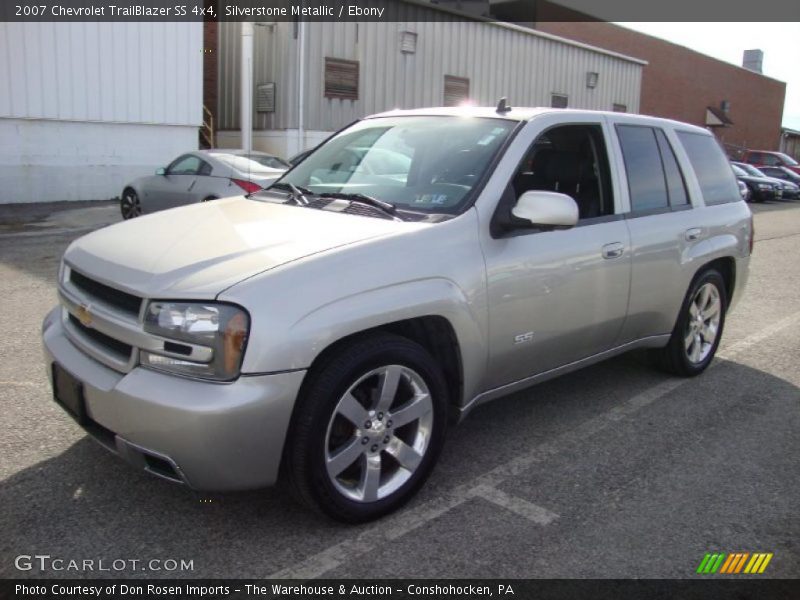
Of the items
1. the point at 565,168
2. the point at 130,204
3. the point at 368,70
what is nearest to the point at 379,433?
the point at 565,168

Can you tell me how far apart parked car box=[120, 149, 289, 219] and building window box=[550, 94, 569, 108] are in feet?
49.8

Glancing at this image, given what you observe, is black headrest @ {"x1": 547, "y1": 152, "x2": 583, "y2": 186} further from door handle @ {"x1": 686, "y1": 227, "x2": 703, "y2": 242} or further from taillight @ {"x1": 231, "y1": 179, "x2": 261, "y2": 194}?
taillight @ {"x1": 231, "y1": 179, "x2": 261, "y2": 194}

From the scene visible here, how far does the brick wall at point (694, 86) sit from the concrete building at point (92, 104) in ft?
68.6

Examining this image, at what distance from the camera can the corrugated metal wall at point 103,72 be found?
46.1ft

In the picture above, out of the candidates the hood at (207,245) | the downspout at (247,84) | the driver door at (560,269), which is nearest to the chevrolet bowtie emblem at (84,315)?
Result: the hood at (207,245)

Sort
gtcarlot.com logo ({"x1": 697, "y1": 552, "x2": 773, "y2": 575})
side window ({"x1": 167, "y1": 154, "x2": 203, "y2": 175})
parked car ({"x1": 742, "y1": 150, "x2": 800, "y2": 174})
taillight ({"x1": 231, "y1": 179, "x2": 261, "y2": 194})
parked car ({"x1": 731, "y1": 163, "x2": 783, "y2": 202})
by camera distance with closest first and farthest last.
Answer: gtcarlot.com logo ({"x1": 697, "y1": 552, "x2": 773, "y2": 575}), taillight ({"x1": 231, "y1": 179, "x2": 261, "y2": 194}), side window ({"x1": 167, "y1": 154, "x2": 203, "y2": 175}), parked car ({"x1": 731, "y1": 163, "x2": 783, "y2": 202}), parked car ({"x1": 742, "y1": 150, "x2": 800, "y2": 174})

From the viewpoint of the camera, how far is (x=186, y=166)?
11016mm

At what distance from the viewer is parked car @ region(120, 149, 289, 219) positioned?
10164 mm

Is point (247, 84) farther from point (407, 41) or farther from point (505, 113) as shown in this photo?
point (505, 113)

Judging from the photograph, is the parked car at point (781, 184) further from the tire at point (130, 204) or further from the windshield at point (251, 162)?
the tire at point (130, 204)

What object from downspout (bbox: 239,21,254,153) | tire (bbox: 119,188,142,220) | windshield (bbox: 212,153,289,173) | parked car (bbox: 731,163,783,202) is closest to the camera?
windshield (bbox: 212,153,289,173)

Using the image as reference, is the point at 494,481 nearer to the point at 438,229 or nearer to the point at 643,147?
the point at 438,229

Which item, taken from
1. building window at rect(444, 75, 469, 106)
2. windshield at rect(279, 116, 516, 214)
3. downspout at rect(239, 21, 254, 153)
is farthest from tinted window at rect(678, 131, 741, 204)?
building window at rect(444, 75, 469, 106)
